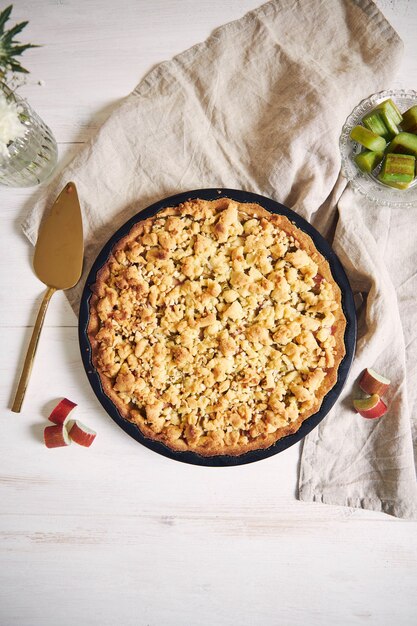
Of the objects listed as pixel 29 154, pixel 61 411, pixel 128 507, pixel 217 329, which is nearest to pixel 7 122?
pixel 29 154

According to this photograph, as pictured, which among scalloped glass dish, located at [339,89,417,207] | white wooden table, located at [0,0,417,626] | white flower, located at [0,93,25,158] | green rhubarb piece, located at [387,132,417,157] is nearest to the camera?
white flower, located at [0,93,25,158]

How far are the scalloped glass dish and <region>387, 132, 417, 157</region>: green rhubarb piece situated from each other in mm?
153

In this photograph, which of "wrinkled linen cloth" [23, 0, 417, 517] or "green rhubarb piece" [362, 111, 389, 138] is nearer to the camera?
"green rhubarb piece" [362, 111, 389, 138]

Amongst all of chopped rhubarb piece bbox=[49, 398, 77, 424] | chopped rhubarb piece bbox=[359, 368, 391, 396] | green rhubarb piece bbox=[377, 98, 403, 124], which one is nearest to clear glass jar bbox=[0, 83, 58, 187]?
chopped rhubarb piece bbox=[49, 398, 77, 424]

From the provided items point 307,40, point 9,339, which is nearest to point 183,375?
point 9,339

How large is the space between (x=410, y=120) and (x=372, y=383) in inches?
37.5

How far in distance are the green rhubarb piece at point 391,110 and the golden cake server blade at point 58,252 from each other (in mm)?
1173

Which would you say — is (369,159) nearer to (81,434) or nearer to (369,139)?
(369,139)

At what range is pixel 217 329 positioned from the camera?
1824mm

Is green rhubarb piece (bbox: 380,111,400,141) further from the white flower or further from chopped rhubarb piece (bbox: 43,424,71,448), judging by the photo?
chopped rhubarb piece (bbox: 43,424,71,448)

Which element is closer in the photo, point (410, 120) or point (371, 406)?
point (410, 120)

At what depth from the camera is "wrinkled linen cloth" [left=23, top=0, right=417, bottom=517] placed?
6.53 feet

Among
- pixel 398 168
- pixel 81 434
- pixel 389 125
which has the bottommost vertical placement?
pixel 81 434

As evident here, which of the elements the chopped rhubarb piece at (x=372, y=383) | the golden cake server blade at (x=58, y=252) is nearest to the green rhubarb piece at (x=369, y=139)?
the chopped rhubarb piece at (x=372, y=383)
